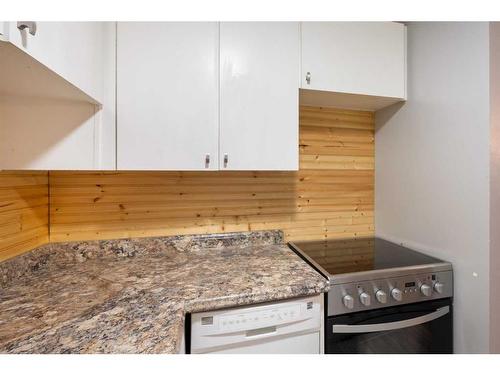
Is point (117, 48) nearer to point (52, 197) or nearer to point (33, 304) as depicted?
point (52, 197)

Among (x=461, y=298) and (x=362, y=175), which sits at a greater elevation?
(x=362, y=175)

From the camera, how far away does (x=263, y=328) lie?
0.96 meters

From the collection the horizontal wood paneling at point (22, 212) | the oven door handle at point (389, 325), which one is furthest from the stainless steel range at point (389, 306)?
the horizontal wood paneling at point (22, 212)

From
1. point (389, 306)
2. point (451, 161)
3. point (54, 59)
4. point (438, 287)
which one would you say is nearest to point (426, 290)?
point (438, 287)

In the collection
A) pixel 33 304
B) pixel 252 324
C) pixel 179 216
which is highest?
pixel 179 216

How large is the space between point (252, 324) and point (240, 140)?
78 cm

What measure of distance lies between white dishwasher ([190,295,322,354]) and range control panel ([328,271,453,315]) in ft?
0.31

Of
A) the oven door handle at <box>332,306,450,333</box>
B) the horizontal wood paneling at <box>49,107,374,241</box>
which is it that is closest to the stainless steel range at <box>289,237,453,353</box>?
the oven door handle at <box>332,306,450,333</box>

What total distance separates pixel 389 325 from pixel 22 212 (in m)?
1.73

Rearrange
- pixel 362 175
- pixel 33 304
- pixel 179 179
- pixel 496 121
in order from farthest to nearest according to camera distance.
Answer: pixel 362 175 < pixel 179 179 < pixel 496 121 < pixel 33 304

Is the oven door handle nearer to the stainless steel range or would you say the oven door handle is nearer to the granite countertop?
the stainless steel range
